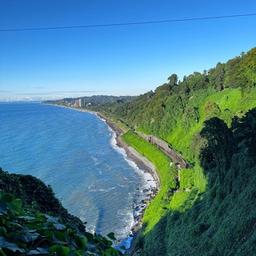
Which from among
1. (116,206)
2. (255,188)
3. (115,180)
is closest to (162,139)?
(115,180)

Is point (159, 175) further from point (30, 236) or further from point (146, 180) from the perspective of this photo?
point (30, 236)

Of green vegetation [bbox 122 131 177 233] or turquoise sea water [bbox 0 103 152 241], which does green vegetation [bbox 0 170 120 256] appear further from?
turquoise sea water [bbox 0 103 152 241]

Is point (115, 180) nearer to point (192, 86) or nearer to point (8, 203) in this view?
point (192, 86)

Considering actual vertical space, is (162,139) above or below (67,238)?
below

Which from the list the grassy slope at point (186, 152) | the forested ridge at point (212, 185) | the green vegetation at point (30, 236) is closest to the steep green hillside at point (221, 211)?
the forested ridge at point (212, 185)

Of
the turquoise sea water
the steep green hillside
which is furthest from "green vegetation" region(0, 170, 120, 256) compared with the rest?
the turquoise sea water

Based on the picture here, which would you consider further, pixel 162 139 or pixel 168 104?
pixel 168 104
